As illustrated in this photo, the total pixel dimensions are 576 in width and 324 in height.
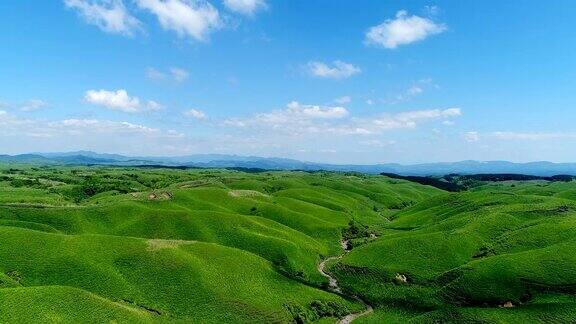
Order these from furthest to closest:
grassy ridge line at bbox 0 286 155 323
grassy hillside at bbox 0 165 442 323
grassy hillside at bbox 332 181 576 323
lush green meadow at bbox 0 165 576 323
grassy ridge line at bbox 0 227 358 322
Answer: grassy ridge line at bbox 0 227 358 322, grassy hillside at bbox 332 181 576 323, lush green meadow at bbox 0 165 576 323, grassy hillside at bbox 0 165 442 323, grassy ridge line at bbox 0 286 155 323

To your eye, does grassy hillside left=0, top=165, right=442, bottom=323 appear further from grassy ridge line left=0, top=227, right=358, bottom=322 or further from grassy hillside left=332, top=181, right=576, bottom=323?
grassy hillside left=332, top=181, right=576, bottom=323

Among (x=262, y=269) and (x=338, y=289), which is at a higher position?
(x=262, y=269)

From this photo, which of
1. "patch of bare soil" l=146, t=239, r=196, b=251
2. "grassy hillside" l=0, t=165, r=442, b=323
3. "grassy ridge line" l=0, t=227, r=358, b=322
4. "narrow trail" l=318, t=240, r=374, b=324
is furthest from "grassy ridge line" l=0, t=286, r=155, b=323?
"narrow trail" l=318, t=240, r=374, b=324

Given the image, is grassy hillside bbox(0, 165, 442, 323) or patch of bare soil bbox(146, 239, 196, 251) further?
patch of bare soil bbox(146, 239, 196, 251)

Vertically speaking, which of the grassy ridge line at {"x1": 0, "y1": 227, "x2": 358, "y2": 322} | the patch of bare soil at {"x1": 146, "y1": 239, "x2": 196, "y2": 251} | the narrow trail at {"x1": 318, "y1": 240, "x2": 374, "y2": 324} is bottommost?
the narrow trail at {"x1": 318, "y1": 240, "x2": 374, "y2": 324}

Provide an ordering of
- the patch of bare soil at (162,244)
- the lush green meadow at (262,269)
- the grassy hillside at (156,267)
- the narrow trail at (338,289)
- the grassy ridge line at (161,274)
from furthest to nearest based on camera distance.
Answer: the patch of bare soil at (162,244), the narrow trail at (338,289), the grassy ridge line at (161,274), the lush green meadow at (262,269), the grassy hillside at (156,267)

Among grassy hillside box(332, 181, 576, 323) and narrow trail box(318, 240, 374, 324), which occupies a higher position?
grassy hillside box(332, 181, 576, 323)

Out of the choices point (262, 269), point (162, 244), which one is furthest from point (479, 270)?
point (162, 244)

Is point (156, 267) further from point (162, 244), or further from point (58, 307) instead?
point (58, 307)

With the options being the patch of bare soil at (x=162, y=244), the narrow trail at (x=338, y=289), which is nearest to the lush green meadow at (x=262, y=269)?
the patch of bare soil at (x=162, y=244)

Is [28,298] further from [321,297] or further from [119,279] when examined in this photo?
[321,297]

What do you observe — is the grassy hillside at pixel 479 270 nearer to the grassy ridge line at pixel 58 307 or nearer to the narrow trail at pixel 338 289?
the narrow trail at pixel 338 289
